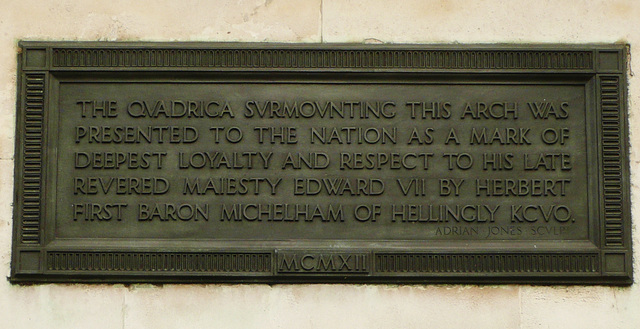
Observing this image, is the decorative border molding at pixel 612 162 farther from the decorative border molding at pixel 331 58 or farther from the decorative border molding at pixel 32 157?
the decorative border molding at pixel 32 157

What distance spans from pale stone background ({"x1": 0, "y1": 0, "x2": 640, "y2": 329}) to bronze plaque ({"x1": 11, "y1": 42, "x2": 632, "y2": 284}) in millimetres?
102

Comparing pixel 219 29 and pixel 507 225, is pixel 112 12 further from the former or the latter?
pixel 507 225

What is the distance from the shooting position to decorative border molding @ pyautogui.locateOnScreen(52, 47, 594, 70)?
5.14 meters

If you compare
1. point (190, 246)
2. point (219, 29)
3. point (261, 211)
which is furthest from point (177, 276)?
point (219, 29)

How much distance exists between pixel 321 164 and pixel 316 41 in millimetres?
832

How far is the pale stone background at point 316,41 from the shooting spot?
16.5 feet

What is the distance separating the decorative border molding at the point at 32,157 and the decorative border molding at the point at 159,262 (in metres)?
0.22

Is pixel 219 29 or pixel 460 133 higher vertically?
pixel 219 29

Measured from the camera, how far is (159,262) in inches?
197

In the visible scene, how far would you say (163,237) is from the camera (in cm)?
507

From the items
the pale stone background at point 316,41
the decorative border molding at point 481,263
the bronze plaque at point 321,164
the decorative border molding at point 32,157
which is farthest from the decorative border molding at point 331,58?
the decorative border molding at point 481,263

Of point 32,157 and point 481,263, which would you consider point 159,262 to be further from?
point 481,263

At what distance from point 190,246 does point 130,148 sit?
0.76 metres

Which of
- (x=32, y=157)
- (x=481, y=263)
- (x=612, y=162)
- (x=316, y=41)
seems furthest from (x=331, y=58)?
(x=32, y=157)
